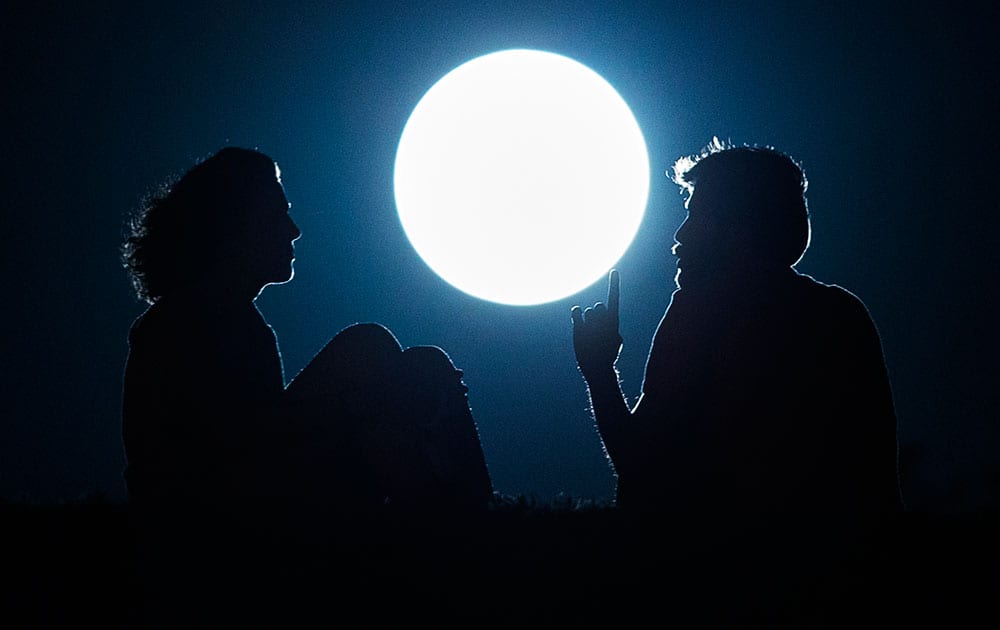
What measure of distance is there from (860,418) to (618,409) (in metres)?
1.01

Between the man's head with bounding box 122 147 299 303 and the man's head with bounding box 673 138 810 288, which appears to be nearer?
the man's head with bounding box 673 138 810 288

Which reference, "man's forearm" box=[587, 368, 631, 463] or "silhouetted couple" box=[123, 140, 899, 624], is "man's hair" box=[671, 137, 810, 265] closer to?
"silhouetted couple" box=[123, 140, 899, 624]

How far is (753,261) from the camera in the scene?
3.54 meters

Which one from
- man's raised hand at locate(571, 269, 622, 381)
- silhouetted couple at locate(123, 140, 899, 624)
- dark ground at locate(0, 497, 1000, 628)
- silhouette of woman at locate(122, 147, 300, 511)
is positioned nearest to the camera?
dark ground at locate(0, 497, 1000, 628)

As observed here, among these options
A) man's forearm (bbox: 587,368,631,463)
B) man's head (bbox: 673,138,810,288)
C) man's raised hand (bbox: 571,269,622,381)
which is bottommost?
man's forearm (bbox: 587,368,631,463)

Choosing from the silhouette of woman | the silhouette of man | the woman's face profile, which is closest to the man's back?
the silhouette of man

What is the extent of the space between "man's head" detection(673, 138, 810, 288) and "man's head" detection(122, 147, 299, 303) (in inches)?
82.0

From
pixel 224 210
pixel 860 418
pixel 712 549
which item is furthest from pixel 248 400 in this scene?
pixel 860 418

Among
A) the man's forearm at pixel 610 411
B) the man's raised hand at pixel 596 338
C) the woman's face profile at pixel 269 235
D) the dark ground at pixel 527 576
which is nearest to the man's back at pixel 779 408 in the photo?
the dark ground at pixel 527 576

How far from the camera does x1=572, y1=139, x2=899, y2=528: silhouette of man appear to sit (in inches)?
121

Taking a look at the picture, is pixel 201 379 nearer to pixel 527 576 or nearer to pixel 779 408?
pixel 527 576

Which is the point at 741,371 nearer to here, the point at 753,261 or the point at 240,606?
the point at 753,261

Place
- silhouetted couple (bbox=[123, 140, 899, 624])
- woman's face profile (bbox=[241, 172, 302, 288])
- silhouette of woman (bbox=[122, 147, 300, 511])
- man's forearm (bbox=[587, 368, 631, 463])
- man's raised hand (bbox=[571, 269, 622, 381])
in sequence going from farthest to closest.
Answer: woman's face profile (bbox=[241, 172, 302, 288]) → man's raised hand (bbox=[571, 269, 622, 381]) → man's forearm (bbox=[587, 368, 631, 463]) → silhouette of woman (bbox=[122, 147, 300, 511]) → silhouetted couple (bbox=[123, 140, 899, 624])

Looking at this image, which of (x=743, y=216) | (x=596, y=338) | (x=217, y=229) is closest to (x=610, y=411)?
(x=596, y=338)
